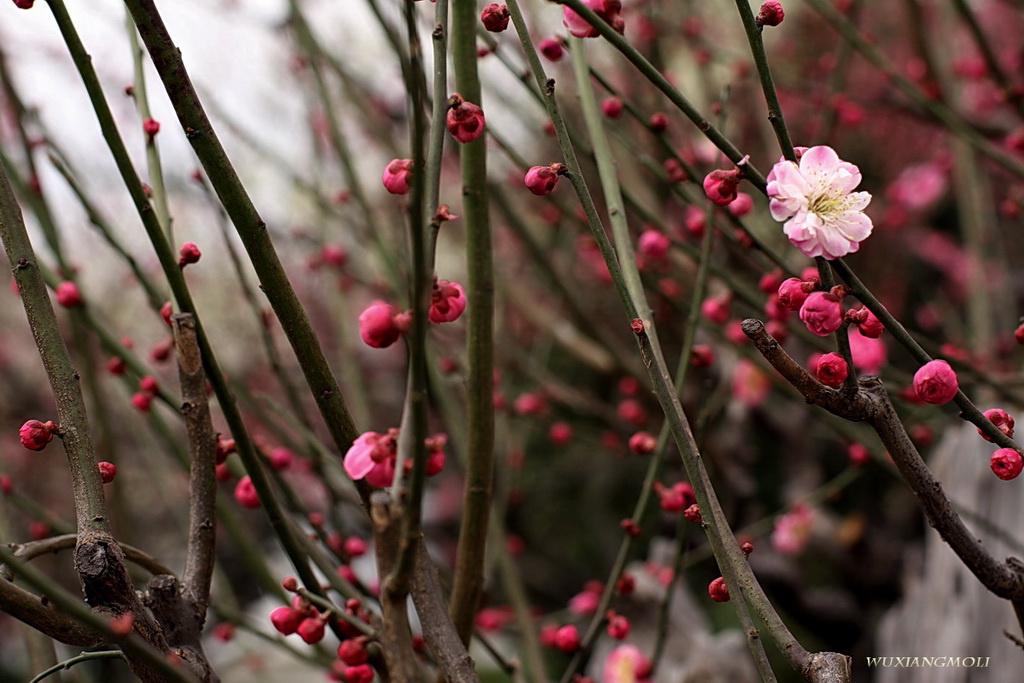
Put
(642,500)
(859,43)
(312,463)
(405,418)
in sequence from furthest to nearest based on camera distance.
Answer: (859,43)
(312,463)
(642,500)
(405,418)

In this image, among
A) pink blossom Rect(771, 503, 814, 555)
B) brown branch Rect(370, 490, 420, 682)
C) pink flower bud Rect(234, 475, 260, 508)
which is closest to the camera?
brown branch Rect(370, 490, 420, 682)

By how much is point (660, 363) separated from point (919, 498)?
0.28m

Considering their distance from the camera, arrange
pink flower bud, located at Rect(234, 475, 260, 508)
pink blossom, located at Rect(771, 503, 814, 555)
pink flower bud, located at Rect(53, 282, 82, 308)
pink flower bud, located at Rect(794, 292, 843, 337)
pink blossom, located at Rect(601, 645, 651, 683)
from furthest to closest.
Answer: pink blossom, located at Rect(771, 503, 814, 555) → pink blossom, located at Rect(601, 645, 651, 683) → pink flower bud, located at Rect(53, 282, 82, 308) → pink flower bud, located at Rect(234, 475, 260, 508) → pink flower bud, located at Rect(794, 292, 843, 337)

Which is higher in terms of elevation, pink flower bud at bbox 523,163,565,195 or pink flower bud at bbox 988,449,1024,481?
pink flower bud at bbox 523,163,565,195

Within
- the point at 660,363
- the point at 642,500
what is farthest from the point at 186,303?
the point at 642,500

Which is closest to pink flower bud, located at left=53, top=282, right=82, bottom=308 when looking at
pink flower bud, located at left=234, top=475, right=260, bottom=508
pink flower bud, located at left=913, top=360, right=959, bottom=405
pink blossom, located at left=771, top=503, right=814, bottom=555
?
pink flower bud, located at left=234, top=475, right=260, bottom=508

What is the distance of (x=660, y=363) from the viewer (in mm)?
803

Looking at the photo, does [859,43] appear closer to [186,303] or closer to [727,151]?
[727,151]

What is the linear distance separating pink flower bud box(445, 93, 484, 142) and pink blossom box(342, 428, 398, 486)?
287mm

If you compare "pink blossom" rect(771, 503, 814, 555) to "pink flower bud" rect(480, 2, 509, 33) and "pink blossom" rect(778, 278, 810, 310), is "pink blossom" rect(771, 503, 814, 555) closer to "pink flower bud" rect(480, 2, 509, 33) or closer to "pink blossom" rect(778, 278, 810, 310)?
"pink blossom" rect(778, 278, 810, 310)

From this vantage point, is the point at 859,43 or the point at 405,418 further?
the point at 859,43

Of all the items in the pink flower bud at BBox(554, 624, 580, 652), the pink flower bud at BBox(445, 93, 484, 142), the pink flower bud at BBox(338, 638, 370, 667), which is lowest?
the pink flower bud at BBox(338, 638, 370, 667)

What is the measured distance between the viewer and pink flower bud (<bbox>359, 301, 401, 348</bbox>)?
75 centimetres

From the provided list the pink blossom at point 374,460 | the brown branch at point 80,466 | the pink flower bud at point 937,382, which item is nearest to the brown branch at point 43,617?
the brown branch at point 80,466
